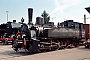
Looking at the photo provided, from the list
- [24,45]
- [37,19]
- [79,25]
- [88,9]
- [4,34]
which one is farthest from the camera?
[4,34]

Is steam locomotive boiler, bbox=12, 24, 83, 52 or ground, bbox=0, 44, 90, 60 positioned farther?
steam locomotive boiler, bbox=12, 24, 83, 52

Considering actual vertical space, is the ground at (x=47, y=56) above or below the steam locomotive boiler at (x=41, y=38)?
below

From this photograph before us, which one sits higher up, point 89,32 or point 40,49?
point 89,32

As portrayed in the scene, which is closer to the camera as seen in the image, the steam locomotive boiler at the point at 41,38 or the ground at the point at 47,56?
the ground at the point at 47,56

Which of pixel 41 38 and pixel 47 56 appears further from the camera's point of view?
pixel 41 38

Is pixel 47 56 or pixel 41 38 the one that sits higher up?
pixel 41 38

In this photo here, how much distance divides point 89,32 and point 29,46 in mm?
11268

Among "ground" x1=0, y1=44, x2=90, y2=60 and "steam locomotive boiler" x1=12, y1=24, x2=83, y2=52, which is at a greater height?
"steam locomotive boiler" x1=12, y1=24, x2=83, y2=52

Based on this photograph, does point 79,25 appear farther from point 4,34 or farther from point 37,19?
point 4,34

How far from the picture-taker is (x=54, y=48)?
567 inches

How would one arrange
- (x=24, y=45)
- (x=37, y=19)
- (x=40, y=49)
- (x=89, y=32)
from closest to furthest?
(x=24, y=45) → (x=40, y=49) → (x=37, y=19) → (x=89, y=32)

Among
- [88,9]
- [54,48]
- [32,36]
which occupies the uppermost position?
[88,9]

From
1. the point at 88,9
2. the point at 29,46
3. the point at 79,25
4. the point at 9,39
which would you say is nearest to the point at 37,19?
the point at 29,46

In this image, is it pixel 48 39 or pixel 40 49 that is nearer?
pixel 40 49
